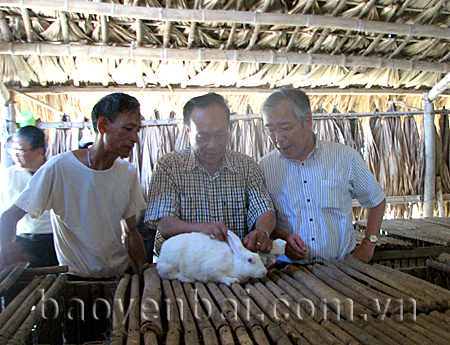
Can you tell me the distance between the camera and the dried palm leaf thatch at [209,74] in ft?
12.6

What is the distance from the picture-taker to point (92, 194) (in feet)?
6.67

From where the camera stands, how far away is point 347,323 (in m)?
1.19

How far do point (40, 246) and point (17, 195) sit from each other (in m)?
A: 0.48

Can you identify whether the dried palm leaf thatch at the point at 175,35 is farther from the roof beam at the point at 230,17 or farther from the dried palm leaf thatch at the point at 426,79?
the dried palm leaf thatch at the point at 426,79

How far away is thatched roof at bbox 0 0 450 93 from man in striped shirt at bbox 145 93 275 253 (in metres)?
1.73

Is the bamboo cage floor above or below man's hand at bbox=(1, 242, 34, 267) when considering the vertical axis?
below

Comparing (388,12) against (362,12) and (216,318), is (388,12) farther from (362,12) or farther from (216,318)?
(216,318)

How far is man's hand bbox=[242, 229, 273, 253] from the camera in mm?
1731

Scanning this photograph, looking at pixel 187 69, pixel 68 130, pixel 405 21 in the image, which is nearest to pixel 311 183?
pixel 187 69

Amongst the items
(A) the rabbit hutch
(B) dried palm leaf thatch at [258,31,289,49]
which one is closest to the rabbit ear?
(A) the rabbit hutch

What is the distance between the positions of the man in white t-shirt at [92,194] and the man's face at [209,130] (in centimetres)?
33

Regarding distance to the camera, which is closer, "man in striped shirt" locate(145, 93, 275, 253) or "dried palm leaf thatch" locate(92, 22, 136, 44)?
"man in striped shirt" locate(145, 93, 275, 253)

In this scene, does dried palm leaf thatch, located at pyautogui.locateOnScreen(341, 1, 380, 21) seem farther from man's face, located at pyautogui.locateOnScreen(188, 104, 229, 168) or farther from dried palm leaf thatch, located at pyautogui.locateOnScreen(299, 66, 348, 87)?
man's face, located at pyautogui.locateOnScreen(188, 104, 229, 168)

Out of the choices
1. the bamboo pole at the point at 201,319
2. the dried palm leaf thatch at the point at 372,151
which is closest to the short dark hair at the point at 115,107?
the bamboo pole at the point at 201,319
